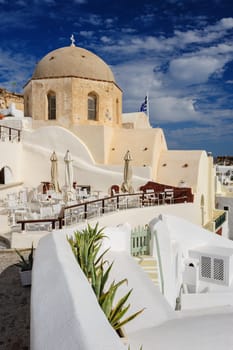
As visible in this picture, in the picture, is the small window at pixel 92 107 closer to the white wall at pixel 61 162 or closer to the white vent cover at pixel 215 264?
the white wall at pixel 61 162

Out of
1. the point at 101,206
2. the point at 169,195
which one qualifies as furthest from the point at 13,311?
the point at 169,195

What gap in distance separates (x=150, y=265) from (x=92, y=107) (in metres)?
16.4

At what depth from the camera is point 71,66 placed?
21766 millimetres

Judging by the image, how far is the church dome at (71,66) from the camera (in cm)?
2173

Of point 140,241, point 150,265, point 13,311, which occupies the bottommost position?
point 150,265

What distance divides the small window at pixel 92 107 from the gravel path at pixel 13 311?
16.7 m

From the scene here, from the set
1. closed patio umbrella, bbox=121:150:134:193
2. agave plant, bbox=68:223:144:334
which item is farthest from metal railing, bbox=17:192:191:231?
agave plant, bbox=68:223:144:334

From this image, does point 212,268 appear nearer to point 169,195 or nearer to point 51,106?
point 169,195

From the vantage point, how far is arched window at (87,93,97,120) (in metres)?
22.4

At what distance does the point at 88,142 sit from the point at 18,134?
15.4ft

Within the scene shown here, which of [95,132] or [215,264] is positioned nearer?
[215,264]

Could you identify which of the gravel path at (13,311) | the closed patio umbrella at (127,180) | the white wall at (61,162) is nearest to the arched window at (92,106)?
the white wall at (61,162)

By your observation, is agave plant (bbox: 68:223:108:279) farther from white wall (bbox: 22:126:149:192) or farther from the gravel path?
white wall (bbox: 22:126:149:192)

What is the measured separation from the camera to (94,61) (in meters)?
22.9
